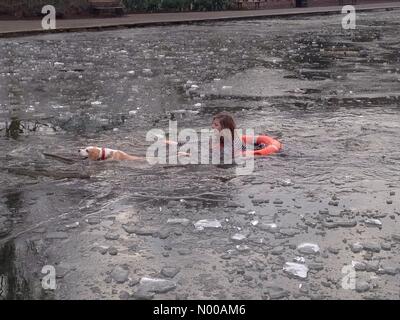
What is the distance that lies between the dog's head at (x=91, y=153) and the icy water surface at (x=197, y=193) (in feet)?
0.40

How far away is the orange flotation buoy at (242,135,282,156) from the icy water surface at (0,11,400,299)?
22cm

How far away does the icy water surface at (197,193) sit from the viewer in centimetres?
457

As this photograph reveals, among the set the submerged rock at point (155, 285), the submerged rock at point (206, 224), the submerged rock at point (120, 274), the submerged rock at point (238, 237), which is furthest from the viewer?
the submerged rock at point (206, 224)

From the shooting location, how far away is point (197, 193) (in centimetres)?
643

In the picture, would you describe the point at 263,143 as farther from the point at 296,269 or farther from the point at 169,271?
the point at 169,271

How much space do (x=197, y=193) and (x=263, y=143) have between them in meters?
2.11

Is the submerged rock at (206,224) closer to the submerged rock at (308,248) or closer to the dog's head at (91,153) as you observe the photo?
the submerged rock at (308,248)

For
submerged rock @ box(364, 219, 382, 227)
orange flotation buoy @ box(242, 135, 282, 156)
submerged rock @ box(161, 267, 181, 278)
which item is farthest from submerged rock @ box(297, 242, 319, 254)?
orange flotation buoy @ box(242, 135, 282, 156)

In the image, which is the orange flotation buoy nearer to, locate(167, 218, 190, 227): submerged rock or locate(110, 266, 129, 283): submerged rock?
locate(167, 218, 190, 227): submerged rock

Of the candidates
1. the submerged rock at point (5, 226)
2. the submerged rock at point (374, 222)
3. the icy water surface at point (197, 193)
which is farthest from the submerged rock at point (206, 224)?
the submerged rock at point (5, 226)

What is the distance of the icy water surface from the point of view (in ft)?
15.0

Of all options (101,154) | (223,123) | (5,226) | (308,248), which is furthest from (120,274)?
(223,123)

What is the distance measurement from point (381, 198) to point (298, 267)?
6.44ft
